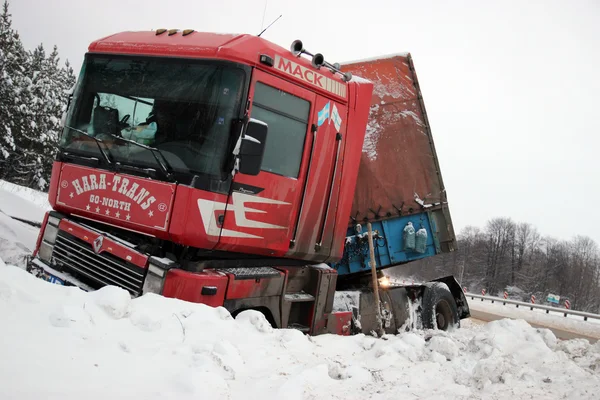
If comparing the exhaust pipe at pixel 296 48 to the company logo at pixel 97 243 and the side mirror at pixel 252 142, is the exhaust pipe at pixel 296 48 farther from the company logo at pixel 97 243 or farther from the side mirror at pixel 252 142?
the company logo at pixel 97 243

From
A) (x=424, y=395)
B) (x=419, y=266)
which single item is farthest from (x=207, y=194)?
(x=419, y=266)

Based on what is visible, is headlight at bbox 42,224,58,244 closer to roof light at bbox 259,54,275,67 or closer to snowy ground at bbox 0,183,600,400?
snowy ground at bbox 0,183,600,400

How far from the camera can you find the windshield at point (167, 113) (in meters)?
4.39

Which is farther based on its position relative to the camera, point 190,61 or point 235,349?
point 190,61

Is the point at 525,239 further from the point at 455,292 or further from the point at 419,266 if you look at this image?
the point at 455,292

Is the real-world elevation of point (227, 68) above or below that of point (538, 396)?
above

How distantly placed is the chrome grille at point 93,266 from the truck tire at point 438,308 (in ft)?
16.1

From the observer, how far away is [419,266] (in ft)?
256

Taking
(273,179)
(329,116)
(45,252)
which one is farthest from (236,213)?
(45,252)

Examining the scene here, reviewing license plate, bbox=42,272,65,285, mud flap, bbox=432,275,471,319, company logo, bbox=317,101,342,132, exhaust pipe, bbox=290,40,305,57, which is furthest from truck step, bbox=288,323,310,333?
mud flap, bbox=432,275,471,319

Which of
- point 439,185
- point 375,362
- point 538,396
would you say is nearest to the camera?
point 538,396

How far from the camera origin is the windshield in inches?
173

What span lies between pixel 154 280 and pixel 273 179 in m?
1.53

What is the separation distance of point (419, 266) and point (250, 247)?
76.5 m
